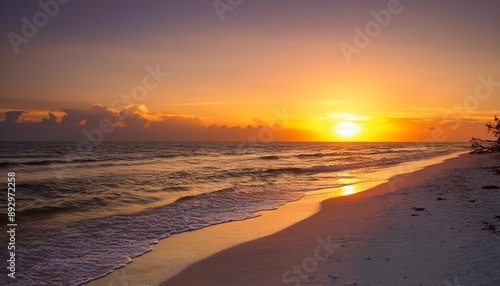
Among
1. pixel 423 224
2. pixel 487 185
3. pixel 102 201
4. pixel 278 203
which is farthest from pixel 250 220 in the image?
pixel 487 185

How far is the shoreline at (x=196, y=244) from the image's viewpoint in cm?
755

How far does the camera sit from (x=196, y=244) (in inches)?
398

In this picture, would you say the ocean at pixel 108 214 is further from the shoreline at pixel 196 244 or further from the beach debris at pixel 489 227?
the beach debris at pixel 489 227

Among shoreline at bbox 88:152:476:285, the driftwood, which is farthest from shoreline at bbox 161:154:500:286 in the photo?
the driftwood

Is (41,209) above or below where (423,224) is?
below

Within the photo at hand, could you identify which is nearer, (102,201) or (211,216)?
(211,216)

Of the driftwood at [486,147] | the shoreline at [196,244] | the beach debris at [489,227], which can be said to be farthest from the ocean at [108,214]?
the driftwood at [486,147]

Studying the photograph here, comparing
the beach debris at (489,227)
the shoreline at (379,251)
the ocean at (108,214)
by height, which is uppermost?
the beach debris at (489,227)

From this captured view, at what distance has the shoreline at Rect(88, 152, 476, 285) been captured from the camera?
7555 millimetres

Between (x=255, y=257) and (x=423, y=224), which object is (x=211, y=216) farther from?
(x=423, y=224)

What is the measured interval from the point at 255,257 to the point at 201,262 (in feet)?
4.35

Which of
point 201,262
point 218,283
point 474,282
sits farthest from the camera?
point 201,262

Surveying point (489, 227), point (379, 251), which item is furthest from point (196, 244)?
point (489, 227)

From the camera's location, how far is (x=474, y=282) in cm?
526
